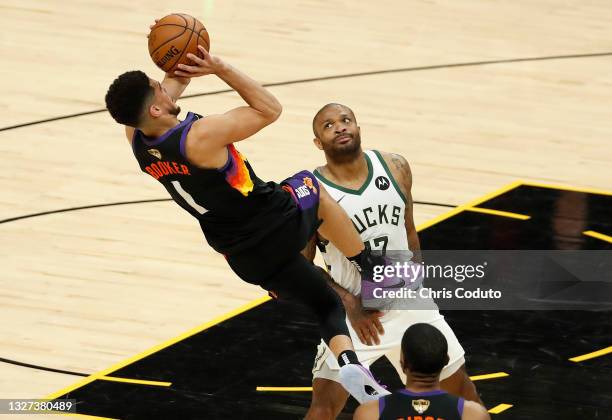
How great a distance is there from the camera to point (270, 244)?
8.51 meters

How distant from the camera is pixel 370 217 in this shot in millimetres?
8930

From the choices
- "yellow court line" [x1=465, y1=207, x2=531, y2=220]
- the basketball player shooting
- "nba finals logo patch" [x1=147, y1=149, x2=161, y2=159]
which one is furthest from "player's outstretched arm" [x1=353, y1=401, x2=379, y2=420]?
"yellow court line" [x1=465, y1=207, x2=531, y2=220]

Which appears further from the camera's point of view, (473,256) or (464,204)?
(464,204)

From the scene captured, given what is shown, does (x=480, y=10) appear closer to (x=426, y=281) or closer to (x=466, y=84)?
(x=466, y=84)

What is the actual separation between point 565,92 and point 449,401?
11.1m

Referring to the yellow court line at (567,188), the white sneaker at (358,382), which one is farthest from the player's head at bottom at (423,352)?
the yellow court line at (567,188)

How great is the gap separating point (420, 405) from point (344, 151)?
2762mm

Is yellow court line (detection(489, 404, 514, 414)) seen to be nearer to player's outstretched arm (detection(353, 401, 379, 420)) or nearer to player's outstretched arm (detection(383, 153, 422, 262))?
player's outstretched arm (detection(383, 153, 422, 262))

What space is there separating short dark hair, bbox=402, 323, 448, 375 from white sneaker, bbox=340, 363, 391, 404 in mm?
1555

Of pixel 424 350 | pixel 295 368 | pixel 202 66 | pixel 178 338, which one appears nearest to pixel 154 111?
pixel 202 66

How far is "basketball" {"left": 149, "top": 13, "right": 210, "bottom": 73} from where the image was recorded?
840cm

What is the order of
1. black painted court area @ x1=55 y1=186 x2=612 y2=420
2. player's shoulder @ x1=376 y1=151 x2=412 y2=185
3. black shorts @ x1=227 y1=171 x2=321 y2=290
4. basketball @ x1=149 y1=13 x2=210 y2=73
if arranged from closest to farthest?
basketball @ x1=149 y1=13 x2=210 y2=73
black shorts @ x1=227 y1=171 x2=321 y2=290
player's shoulder @ x1=376 y1=151 x2=412 y2=185
black painted court area @ x1=55 y1=186 x2=612 y2=420

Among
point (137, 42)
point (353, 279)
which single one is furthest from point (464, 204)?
point (137, 42)

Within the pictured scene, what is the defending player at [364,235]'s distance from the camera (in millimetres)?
8758
